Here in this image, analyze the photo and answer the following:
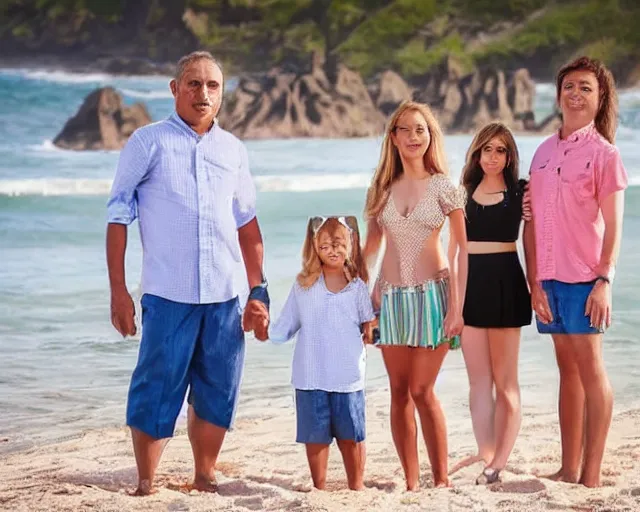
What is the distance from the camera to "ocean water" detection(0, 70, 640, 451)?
236 inches

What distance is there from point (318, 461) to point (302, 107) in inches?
303

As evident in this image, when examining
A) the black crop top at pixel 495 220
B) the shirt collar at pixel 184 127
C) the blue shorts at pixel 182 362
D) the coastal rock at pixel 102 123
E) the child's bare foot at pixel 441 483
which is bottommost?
the child's bare foot at pixel 441 483

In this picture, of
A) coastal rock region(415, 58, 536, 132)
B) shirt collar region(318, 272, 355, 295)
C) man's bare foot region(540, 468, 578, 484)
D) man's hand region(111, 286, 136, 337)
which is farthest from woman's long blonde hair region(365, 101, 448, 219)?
coastal rock region(415, 58, 536, 132)

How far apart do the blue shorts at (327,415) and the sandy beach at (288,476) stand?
0.17 m

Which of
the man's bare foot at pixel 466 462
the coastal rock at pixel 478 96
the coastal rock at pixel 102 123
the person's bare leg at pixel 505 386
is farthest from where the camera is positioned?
Answer: the coastal rock at pixel 478 96

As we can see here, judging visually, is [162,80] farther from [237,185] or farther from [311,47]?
[237,185]

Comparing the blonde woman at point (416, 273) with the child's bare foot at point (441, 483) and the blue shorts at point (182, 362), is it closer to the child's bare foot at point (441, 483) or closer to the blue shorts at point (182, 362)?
the child's bare foot at point (441, 483)

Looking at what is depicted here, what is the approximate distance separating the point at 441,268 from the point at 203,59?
939mm

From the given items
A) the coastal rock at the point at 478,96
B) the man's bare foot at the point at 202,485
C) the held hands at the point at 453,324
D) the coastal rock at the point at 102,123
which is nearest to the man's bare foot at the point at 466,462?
the held hands at the point at 453,324

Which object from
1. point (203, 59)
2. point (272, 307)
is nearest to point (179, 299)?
point (203, 59)

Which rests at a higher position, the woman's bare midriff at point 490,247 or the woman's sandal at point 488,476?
the woman's bare midriff at point 490,247

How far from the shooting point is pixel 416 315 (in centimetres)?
360

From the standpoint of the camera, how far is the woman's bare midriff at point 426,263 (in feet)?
12.0

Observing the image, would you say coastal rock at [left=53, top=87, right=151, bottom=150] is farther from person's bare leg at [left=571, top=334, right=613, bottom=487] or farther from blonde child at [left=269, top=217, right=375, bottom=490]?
person's bare leg at [left=571, top=334, right=613, bottom=487]
